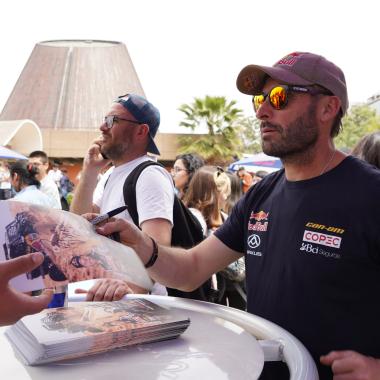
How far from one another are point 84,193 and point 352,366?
2.05 m

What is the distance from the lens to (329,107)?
1.89 m

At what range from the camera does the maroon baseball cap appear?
6.07 feet

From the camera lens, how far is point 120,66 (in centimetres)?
4706

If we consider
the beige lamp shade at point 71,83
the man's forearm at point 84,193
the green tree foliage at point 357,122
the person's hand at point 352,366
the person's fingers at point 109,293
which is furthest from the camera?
the green tree foliage at point 357,122

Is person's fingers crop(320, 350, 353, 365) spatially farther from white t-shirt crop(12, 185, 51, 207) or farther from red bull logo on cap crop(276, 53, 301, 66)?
white t-shirt crop(12, 185, 51, 207)

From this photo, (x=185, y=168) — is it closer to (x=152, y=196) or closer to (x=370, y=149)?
(x=152, y=196)

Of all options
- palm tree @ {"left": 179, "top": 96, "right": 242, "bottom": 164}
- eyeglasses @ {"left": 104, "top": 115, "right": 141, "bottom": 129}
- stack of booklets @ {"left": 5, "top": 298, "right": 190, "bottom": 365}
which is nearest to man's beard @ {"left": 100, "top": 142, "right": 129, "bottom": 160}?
eyeglasses @ {"left": 104, "top": 115, "right": 141, "bottom": 129}

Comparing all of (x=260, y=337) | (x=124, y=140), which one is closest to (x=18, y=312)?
(x=260, y=337)

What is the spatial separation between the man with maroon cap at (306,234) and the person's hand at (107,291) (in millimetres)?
129

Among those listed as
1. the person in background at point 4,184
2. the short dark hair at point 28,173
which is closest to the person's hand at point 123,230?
the short dark hair at point 28,173

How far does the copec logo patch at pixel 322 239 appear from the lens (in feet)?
5.12

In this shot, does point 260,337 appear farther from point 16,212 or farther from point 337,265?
point 16,212

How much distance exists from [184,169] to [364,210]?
4.11 m

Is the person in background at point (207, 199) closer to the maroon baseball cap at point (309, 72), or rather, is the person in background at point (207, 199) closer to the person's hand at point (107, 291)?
the maroon baseball cap at point (309, 72)
